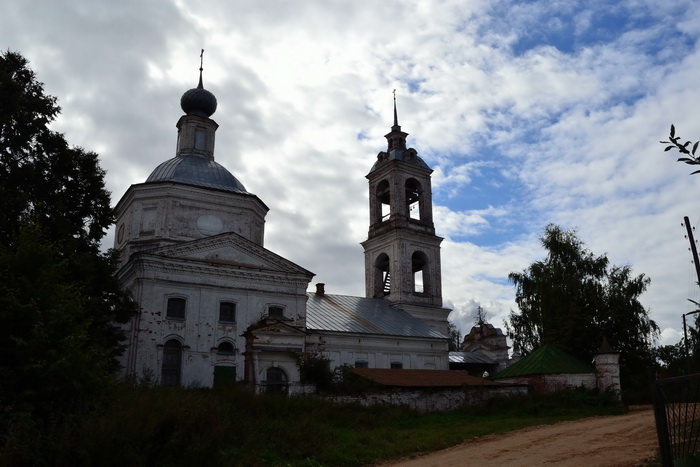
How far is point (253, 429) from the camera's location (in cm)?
1306

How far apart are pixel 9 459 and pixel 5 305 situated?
3162 millimetres

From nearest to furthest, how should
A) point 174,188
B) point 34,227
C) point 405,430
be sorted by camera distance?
point 34,227 → point 405,430 → point 174,188

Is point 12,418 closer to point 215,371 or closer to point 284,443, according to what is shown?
point 284,443

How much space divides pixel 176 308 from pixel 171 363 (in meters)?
2.12

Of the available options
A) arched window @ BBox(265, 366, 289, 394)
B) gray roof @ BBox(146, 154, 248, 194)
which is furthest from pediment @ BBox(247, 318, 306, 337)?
gray roof @ BBox(146, 154, 248, 194)

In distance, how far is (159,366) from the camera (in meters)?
21.2

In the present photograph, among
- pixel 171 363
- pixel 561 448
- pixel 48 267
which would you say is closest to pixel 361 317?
pixel 171 363

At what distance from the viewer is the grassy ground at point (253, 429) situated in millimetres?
8547

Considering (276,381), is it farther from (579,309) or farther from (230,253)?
(579,309)

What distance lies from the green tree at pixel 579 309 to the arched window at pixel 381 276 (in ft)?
25.3

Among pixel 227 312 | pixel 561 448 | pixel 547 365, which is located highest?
pixel 227 312

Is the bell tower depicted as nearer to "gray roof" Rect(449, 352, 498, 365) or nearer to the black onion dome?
"gray roof" Rect(449, 352, 498, 365)

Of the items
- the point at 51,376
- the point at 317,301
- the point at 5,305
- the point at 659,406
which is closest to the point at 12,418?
the point at 51,376

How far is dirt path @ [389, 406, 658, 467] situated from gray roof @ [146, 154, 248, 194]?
1736 centimetres
